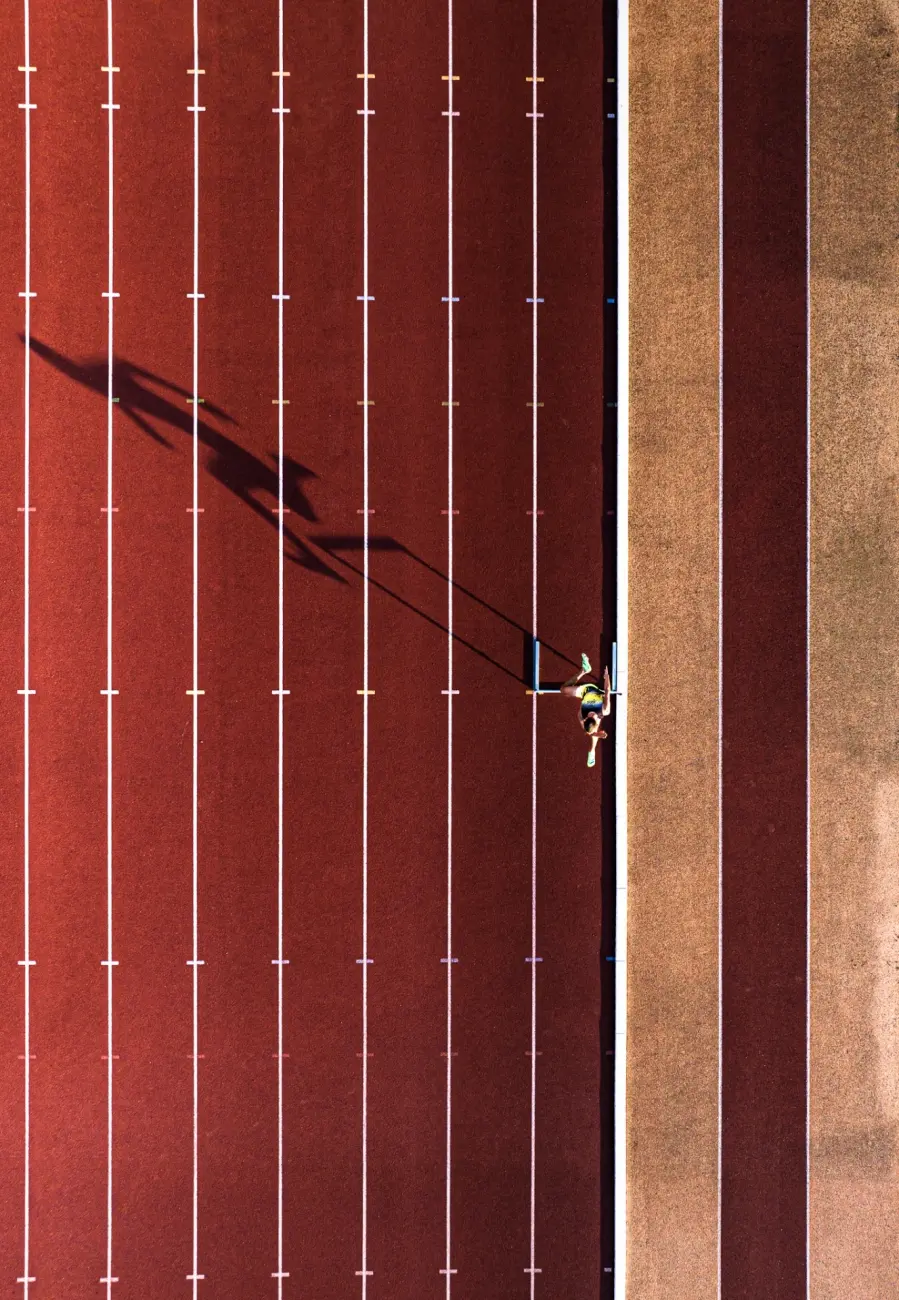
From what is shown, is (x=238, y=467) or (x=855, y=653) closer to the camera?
(x=238, y=467)

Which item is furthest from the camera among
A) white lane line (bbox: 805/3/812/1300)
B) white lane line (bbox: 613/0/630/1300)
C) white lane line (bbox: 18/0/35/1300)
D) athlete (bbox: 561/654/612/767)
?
white lane line (bbox: 805/3/812/1300)

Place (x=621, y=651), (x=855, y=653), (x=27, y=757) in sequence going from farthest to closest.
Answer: (x=855, y=653), (x=621, y=651), (x=27, y=757)

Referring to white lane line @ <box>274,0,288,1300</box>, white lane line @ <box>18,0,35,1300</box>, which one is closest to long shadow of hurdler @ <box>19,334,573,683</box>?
white lane line @ <box>274,0,288,1300</box>

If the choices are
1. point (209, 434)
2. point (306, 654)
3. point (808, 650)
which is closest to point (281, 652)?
point (306, 654)

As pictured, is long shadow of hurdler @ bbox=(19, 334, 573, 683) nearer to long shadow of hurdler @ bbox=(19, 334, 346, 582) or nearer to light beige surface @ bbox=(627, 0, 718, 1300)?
long shadow of hurdler @ bbox=(19, 334, 346, 582)

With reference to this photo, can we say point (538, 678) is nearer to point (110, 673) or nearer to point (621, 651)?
point (621, 651)

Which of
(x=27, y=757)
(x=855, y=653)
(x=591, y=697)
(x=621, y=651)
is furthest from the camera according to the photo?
(x=855, y=653)

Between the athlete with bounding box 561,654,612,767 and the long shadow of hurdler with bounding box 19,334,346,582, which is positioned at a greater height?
the long shadow of hurdler with bounding box 19,334,346,582
